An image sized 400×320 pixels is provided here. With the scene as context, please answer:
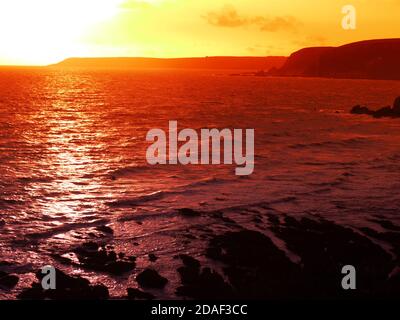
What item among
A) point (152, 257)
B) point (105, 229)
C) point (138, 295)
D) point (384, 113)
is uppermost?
point (384, 113)

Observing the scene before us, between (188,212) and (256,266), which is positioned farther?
(188,212)

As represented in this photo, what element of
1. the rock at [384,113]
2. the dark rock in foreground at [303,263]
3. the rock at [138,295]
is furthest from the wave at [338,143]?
the rock at [138,295]

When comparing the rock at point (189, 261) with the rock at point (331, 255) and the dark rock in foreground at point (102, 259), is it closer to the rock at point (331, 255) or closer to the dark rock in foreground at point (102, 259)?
the dark rock in foreground at point (102, 259)

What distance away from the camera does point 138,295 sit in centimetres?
1366

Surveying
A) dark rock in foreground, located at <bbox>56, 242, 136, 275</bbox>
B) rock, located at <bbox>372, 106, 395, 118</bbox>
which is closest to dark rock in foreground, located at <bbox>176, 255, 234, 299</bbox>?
dark rock in foreground, located at <bbox>56, 242, 136, 275</bbox>

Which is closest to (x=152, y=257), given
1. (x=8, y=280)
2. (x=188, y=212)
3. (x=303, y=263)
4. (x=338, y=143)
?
(x=8, y=280)

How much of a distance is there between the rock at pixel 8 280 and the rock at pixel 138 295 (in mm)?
3467

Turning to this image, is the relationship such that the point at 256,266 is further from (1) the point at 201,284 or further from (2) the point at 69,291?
(2) the point at 69,291

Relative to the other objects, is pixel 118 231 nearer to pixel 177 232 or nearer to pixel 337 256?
pixel 177 232

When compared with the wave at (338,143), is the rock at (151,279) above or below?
below

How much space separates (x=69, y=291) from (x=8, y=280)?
206cm

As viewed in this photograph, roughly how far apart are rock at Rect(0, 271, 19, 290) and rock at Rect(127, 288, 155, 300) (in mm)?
3467

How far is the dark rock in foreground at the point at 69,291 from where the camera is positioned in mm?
13422
